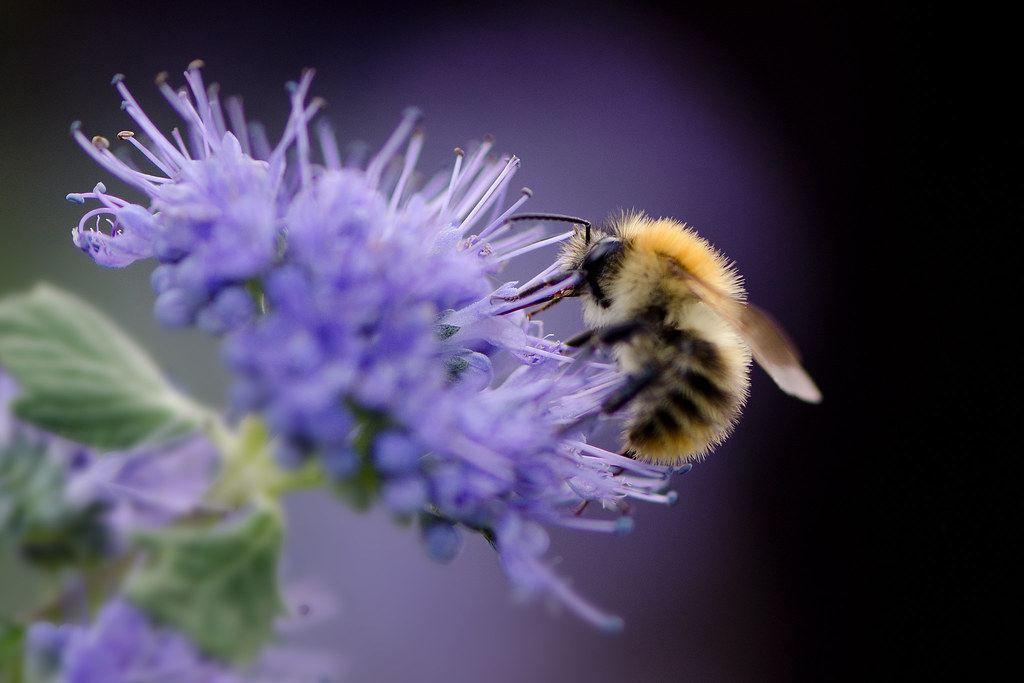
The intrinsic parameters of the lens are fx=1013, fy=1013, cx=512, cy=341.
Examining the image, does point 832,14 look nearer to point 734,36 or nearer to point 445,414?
point 734,36

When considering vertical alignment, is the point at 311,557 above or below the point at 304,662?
above

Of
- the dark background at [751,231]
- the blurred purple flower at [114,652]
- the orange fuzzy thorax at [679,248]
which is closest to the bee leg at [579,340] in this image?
the orange fuzzy thorax at [679,248]

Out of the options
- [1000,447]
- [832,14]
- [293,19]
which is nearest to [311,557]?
[293,19]

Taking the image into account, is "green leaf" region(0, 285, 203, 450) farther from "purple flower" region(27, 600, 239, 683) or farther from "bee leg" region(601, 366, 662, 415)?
"bee leg" region(601, 366, 662, 415)

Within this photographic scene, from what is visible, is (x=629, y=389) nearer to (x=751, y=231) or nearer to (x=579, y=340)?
(x=579, y=340)

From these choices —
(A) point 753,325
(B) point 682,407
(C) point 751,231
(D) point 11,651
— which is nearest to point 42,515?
(D) point 11,651
